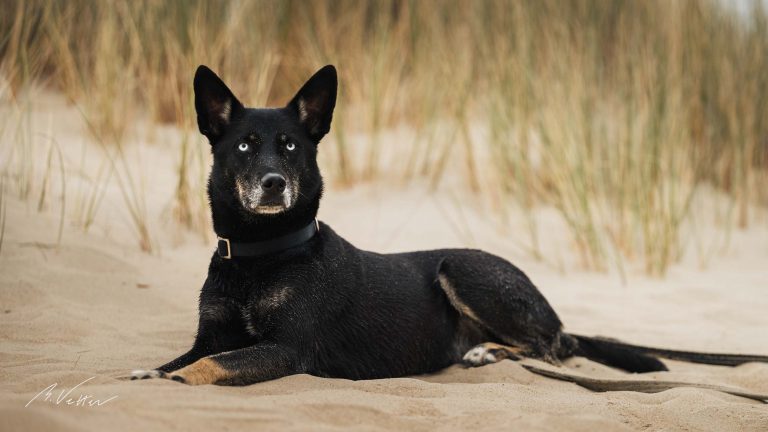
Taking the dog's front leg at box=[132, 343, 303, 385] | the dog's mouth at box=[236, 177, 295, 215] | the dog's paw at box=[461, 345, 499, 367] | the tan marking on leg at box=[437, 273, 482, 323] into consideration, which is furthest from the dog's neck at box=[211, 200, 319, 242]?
the dog's paw at box=[461, 345, 499, 367]

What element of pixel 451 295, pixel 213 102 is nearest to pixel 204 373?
pixel 213 102

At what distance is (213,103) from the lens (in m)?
3.74

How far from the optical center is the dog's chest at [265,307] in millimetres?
3451

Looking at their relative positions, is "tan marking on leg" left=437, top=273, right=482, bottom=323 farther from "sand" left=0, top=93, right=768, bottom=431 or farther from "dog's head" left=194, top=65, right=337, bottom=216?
"dog's head" left=194, top=65, right=337, bottom=216

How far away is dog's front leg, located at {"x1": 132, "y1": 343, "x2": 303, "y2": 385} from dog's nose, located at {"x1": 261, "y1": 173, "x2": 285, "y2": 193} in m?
0.64

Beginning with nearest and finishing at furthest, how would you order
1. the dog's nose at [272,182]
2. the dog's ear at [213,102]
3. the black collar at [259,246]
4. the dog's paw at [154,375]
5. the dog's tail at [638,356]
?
the dog's paw at [154,375]
the dog's nose at [272,182]
the black collar at [259,246]
the dog's ear at [213,102]
the dog's tail at [638,356]

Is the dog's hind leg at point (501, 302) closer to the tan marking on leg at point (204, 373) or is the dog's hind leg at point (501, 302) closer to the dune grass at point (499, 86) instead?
the tan marking on leg at point (204, 373)

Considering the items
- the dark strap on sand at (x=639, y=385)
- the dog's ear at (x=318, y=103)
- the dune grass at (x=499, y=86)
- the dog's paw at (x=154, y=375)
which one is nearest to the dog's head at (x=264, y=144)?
the dog's ear at (x=318, y=103)

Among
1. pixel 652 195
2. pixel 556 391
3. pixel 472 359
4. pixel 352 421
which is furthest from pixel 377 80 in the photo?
pixel 352 421

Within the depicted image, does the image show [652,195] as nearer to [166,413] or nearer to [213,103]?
[213,103]

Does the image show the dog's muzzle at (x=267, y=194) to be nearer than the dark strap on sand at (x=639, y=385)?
Yes

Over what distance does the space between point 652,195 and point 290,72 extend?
4.15 m

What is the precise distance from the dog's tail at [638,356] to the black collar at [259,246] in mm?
1852

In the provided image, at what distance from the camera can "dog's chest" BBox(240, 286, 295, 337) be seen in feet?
11.3
